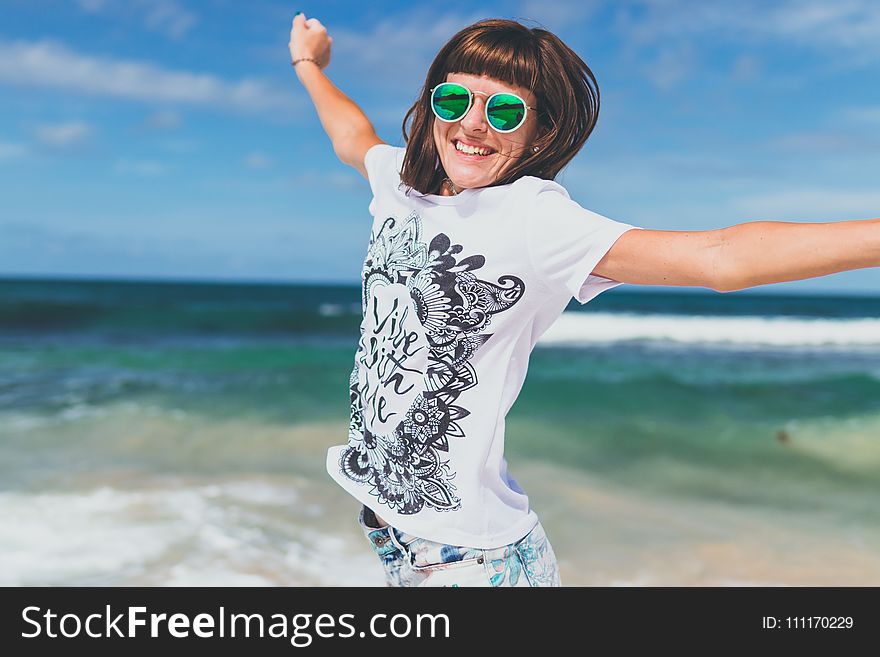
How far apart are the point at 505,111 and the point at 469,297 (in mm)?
403

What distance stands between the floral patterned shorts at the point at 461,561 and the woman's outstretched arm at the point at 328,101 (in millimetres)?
1059

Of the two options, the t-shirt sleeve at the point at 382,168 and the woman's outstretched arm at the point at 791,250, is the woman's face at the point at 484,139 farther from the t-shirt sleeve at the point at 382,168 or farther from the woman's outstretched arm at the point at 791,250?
the woman's outstretched arm at the point at 791,250

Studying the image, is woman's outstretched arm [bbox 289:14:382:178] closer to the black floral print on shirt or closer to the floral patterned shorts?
the black floral print on shirt

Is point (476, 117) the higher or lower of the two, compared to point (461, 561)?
higher

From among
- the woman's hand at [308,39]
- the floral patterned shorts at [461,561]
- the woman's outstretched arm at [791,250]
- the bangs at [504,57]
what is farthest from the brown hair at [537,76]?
the woman's hand at [308,39]

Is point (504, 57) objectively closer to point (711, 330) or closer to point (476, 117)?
point (476, 117)

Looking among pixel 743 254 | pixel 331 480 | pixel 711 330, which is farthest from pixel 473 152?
pixel 711 330

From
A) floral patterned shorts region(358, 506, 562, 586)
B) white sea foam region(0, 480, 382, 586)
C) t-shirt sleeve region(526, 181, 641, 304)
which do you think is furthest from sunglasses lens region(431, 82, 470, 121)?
white sea foam region(0, 480, 382, 586)

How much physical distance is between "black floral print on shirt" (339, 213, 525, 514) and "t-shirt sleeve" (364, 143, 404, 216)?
16 cm

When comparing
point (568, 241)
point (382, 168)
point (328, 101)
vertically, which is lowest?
point (568, 241)

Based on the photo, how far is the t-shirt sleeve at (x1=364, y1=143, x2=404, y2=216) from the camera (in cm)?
189

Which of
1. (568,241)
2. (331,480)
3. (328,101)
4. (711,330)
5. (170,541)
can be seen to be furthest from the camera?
(711,330)

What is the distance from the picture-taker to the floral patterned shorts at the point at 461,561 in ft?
5.34

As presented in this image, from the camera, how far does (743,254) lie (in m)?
1.24
